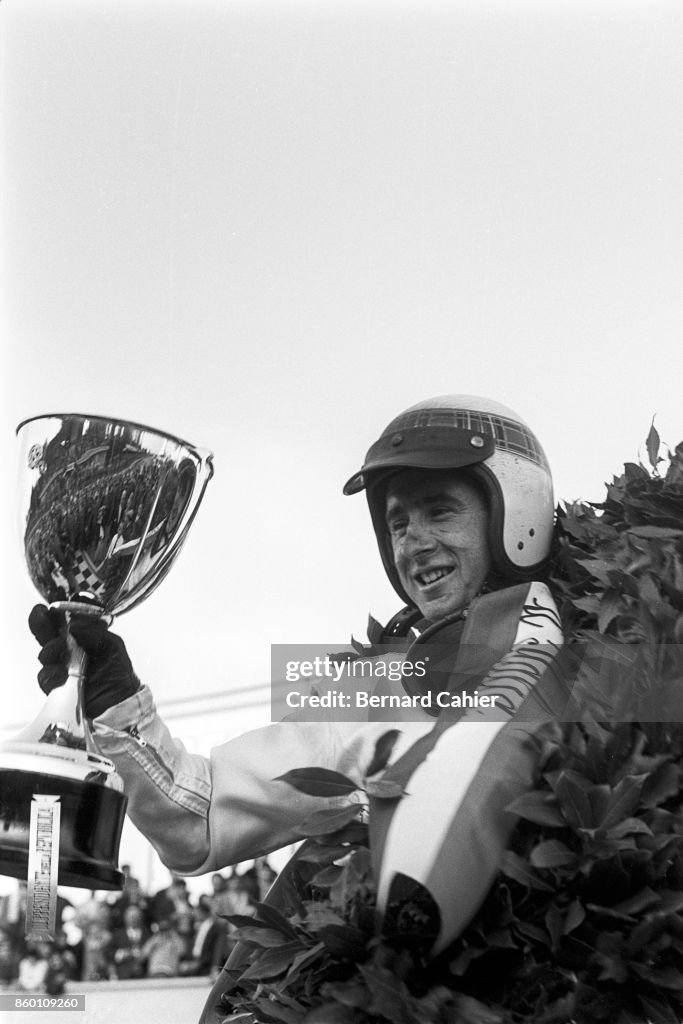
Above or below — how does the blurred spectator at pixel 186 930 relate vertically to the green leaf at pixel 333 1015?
below

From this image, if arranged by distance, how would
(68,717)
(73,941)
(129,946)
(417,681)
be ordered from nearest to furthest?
(68,717), (417,681), (73,941), (129,946)

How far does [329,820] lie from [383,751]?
0.43 feet

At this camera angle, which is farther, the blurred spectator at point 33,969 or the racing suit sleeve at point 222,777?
the blurred spectator at point 33,969

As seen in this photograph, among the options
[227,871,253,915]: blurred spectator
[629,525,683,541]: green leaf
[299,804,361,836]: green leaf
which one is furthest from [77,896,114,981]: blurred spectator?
[629,525,683,541]: green leaf

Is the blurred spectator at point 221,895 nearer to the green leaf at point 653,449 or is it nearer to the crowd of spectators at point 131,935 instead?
the crowd of spectators at point 131,935

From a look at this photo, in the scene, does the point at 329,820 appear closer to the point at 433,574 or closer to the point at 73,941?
the point at 433,574

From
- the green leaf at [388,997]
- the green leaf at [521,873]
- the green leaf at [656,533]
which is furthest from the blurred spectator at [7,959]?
the green leaf at [656,533]

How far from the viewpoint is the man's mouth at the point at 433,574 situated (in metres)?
1.46

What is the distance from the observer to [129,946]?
6.65 ft

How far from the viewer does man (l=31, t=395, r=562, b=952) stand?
1.23 metres

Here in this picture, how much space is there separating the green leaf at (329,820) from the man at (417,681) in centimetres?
3

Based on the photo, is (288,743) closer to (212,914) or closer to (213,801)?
(213,801)

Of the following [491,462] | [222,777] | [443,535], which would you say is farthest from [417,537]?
[222,777]
